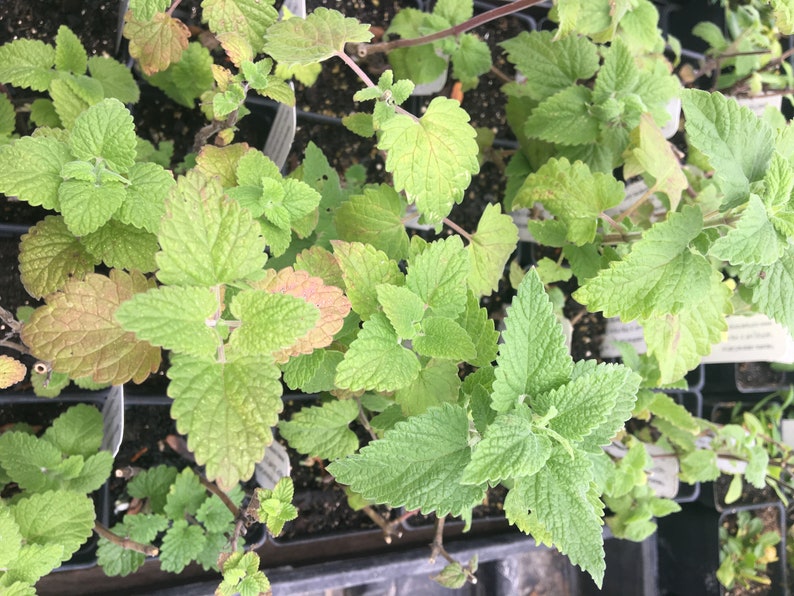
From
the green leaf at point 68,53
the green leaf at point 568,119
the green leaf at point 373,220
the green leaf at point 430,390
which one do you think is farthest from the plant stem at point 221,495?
the green leaf at point 568,119

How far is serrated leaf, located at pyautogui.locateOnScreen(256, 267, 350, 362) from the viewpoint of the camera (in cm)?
84

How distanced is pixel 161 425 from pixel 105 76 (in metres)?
0.67

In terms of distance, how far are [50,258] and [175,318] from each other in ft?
1.15

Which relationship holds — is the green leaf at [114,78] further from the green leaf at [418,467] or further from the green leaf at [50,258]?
the green leaf at [418,467]

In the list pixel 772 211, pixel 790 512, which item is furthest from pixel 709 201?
pixel 790 512

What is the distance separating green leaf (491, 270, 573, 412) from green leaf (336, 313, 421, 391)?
0.14 m

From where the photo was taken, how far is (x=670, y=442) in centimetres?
172

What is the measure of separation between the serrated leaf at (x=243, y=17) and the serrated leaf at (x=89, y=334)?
428mm

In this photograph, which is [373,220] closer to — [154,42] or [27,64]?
[154,42]

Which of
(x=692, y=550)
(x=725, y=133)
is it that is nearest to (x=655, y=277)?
(x=725, y=133)

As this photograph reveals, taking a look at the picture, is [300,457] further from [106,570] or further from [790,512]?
[790,512]

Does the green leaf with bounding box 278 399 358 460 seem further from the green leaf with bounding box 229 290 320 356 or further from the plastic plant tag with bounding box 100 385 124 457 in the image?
the green leaf with bounding box 229 290 320 356

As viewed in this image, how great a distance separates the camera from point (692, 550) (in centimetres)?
182

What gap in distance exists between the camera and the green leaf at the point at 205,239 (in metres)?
0.77
